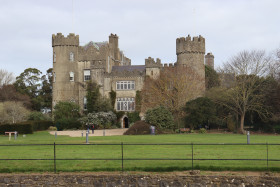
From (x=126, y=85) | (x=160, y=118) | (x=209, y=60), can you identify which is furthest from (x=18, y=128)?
(x=209, y=60)

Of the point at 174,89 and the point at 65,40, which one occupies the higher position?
the point at 65,40

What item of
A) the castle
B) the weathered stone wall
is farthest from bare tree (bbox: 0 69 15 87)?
the weathered stone wall

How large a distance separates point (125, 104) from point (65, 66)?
35.4 feet

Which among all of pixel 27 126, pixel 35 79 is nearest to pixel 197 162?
pixel 27 126

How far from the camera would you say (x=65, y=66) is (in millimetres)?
63656

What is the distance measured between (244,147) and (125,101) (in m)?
39.0

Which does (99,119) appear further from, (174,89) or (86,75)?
(174,89)

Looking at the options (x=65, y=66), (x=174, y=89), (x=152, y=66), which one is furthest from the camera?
(x=65, y=66)

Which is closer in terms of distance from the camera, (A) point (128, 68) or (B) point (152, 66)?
(B) point (152, 66)

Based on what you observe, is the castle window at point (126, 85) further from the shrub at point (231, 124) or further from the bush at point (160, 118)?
the shrub at point (231, 124)

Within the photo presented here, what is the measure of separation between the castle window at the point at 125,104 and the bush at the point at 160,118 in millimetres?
14959

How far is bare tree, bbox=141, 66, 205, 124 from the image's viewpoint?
2092 inches

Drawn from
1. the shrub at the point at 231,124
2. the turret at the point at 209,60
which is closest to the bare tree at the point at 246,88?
the shrub at the point at 231,124

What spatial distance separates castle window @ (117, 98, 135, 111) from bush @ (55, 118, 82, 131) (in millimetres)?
7203
